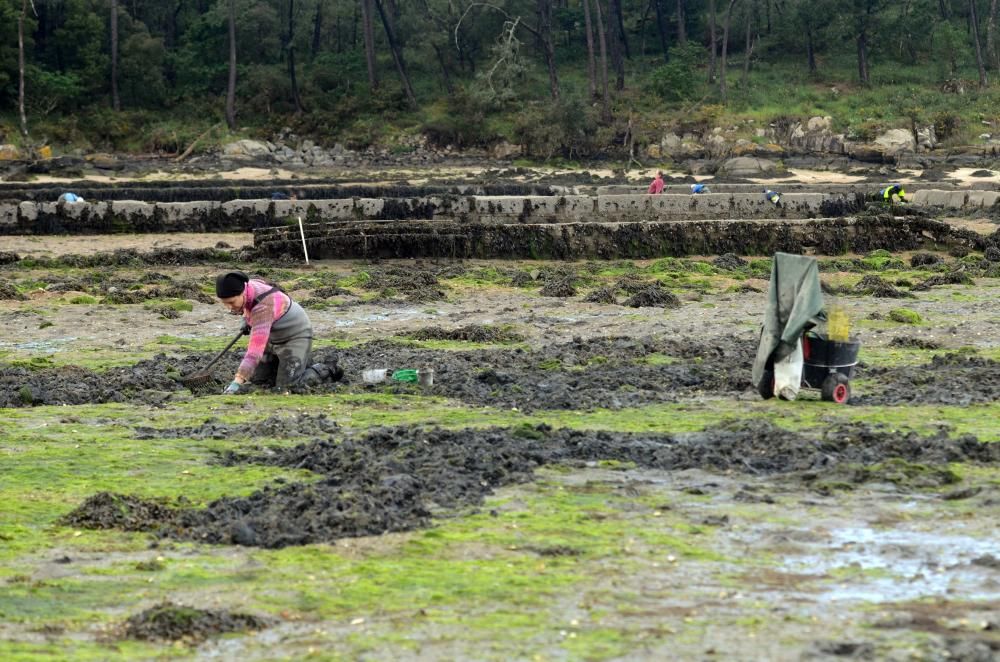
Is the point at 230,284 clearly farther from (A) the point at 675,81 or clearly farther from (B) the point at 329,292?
(A) the point at 675,81

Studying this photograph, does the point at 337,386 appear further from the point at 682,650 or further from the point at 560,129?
the point at 560,129

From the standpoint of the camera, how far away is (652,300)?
59.8ft

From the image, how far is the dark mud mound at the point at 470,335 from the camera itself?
51.3 feet

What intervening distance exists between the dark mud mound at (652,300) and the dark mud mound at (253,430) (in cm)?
785

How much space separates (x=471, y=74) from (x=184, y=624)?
58.0 meters

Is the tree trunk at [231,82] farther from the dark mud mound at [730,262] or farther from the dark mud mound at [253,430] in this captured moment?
the dark mud mound at [253,430]

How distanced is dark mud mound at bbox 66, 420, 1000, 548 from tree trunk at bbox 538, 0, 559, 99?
154 feet

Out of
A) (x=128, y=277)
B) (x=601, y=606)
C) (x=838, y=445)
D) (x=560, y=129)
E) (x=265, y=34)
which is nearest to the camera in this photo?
(x=601, y=606)

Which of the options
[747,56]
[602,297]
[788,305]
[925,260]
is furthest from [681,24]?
[788,305]

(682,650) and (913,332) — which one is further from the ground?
(682,650)

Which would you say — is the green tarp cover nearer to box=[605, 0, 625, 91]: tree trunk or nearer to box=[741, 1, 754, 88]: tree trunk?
box=[741, 1, 754, 88]: tree trunk

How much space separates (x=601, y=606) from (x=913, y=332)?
10337 millimetres

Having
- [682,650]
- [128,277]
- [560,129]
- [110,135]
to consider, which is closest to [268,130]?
[110,135]

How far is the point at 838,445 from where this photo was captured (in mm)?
9695
